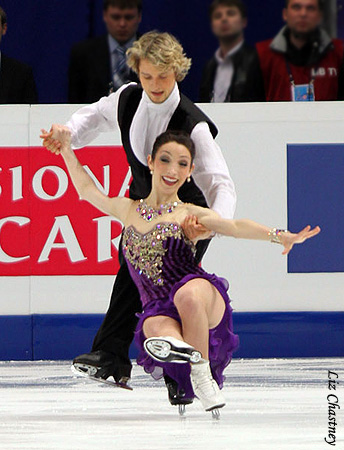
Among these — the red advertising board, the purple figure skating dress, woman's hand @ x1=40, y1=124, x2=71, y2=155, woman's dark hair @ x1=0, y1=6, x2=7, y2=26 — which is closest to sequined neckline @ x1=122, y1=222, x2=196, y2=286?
the purple figure skating dress

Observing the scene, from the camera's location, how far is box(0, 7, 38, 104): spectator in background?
18.7 ft

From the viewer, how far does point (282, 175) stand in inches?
219

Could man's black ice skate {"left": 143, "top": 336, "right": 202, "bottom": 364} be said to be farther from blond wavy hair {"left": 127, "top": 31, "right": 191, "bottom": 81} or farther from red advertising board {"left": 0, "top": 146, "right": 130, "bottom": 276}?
red advertising board {"left": 0, "top": 146, "right": 130, "bottom": 276}

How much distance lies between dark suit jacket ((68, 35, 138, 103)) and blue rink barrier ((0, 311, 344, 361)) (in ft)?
3.90

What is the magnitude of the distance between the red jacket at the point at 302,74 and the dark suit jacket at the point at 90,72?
720 mm

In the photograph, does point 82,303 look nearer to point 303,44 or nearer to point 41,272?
point 41,272

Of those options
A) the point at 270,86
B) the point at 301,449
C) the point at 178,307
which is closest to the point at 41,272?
the point at 270,86

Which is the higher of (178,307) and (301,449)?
(178,307)

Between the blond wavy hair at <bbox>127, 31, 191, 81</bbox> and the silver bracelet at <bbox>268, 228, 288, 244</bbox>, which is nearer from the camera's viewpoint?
the silver bracelet at <bbox>268, 228, 288, 244</bbox>

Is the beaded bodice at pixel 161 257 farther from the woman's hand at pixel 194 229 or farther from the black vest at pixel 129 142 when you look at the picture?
the black vest at pixel 129 142

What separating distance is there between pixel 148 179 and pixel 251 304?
1683 mm

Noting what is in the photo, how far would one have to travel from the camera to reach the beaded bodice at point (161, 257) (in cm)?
377

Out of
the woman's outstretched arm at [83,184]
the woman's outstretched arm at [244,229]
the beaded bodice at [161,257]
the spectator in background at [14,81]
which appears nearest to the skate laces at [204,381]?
the beaded bodice at [161,257]

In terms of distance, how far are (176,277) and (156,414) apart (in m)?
0.49
